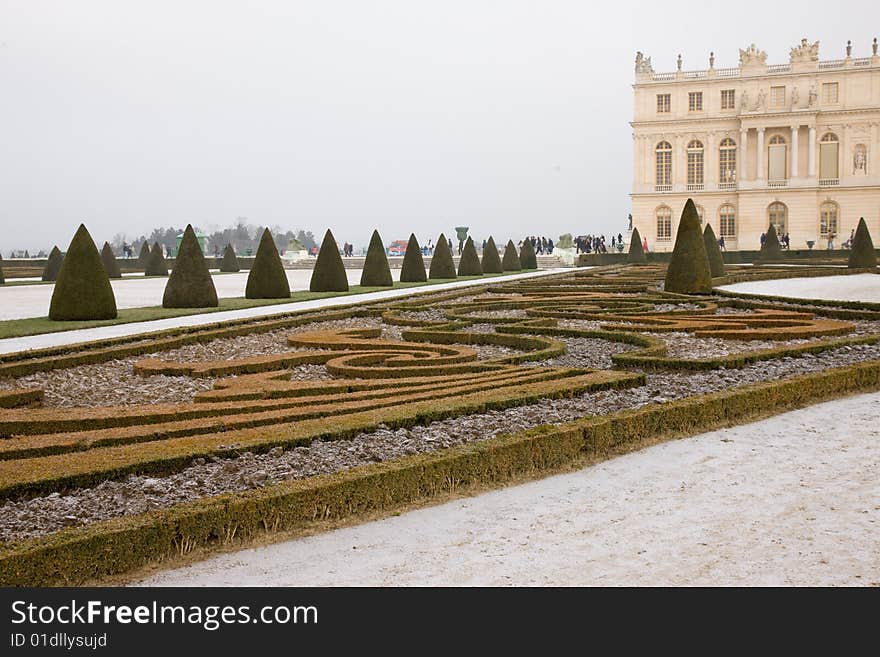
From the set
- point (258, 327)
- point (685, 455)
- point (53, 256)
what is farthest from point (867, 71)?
point (685, 455)

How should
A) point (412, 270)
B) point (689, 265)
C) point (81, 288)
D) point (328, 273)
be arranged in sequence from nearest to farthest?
point (81, 288) → point (689, 265) → point (328, 273) → point (412, 270)

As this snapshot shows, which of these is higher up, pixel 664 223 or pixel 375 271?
pixel 664 223

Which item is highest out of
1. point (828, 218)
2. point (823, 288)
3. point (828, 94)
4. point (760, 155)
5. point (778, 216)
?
point (828, 94)

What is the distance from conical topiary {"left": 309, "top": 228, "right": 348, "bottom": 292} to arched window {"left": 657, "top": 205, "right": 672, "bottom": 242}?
3660cm

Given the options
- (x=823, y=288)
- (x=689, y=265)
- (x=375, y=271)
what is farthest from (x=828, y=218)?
(x=689, y=265)

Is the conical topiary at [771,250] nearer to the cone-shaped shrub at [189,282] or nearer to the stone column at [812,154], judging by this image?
the stone column at [812,154]

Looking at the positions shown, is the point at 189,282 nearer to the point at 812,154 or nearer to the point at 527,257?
the point at 527,257

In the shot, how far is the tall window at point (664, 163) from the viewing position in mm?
53803

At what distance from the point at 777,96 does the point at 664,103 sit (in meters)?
6.16

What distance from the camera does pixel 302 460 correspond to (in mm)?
5082

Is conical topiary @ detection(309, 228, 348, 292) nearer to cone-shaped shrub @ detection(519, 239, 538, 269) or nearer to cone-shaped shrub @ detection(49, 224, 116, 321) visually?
cone-shaped shrub @ detection(49, 224, 116, 321)

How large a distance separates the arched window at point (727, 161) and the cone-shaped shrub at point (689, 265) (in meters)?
38.9
